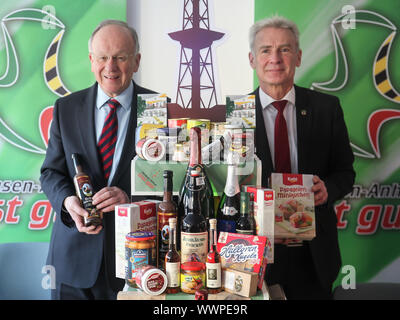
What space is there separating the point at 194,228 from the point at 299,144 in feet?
4.06

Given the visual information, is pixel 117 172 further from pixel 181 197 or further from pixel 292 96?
pixel 292 96

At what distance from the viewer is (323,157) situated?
8.55 feet

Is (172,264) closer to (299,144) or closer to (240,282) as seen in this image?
(240,282)

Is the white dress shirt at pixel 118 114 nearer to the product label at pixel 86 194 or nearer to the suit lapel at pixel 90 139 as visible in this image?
the suit lapel at pixel 90 139

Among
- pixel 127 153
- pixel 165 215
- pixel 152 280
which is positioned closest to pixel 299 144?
pixel 127 153

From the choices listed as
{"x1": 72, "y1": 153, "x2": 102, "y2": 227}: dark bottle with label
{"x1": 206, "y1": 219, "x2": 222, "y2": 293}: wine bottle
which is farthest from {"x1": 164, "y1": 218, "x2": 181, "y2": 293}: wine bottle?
{"x1": 72, "y1": 153, "x2": 102, "y2": 227}: dark bottle with label

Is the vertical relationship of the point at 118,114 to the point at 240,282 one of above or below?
above

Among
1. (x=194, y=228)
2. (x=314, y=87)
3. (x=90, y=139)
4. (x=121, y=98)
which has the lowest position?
(x=194, y=228)

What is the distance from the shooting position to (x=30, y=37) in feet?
9.27

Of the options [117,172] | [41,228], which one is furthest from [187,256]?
[41,228]

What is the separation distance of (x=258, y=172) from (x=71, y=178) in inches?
53.2

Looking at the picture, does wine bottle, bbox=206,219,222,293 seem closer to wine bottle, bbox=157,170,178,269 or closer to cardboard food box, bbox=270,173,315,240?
wine bottle, bbox=157,170,178,269

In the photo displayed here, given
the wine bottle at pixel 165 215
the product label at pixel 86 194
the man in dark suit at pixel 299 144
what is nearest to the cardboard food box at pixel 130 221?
the wine bottle at pixel 165 215
